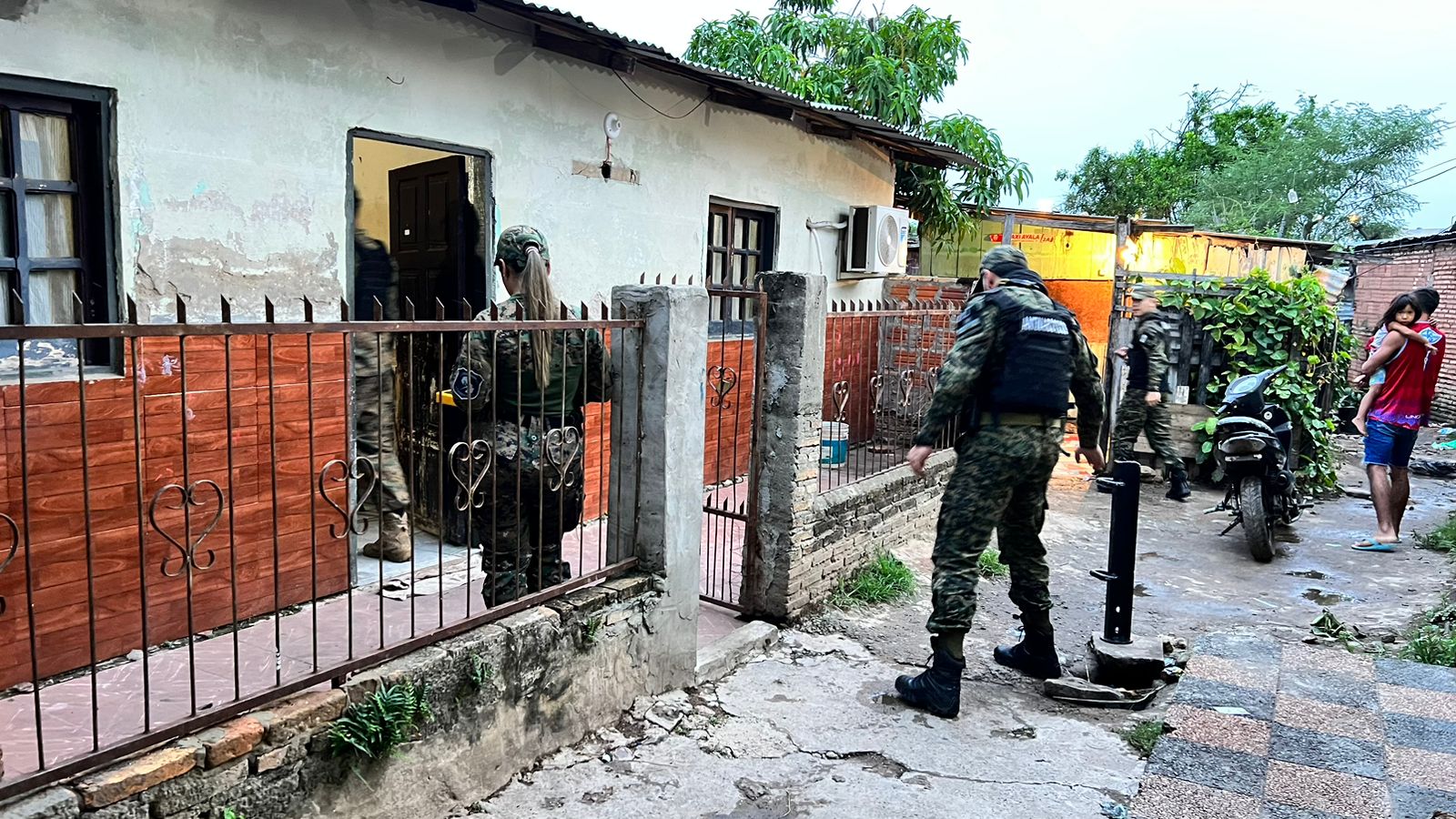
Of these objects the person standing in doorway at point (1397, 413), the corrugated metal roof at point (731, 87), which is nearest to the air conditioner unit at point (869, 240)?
the corrugated metal roof at point (731, 87)

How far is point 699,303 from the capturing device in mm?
3955

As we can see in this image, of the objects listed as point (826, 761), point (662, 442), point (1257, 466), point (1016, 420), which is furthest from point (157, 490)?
point (1257, 466)

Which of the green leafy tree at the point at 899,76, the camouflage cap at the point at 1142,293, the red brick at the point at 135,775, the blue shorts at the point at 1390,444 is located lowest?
the red brick at the point at 135,775

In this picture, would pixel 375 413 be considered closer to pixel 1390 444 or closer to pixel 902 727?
pixel 902 727

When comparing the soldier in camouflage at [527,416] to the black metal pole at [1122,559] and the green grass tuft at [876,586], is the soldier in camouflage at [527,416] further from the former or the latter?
the black metal pole at [1122,559]

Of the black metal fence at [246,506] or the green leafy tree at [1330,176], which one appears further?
the green leafy tree at [1330,176]

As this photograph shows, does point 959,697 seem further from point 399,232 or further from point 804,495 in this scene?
point 399,232

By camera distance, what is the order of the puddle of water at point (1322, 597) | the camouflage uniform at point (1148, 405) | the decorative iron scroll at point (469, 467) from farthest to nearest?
the camouflage uniform at point (1148, 405) → the puddle of water at point (1322, 597) → the decorative iron scroll at point (469, 467)

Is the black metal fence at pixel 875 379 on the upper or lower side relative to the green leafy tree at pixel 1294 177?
lower

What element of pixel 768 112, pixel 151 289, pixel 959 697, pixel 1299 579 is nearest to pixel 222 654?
pixel 151 289

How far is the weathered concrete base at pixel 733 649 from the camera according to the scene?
14.2 feet

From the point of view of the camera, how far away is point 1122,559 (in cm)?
464

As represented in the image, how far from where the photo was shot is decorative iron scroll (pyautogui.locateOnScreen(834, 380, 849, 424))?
5.52 metres

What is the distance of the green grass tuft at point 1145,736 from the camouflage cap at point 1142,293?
19.3 feet
